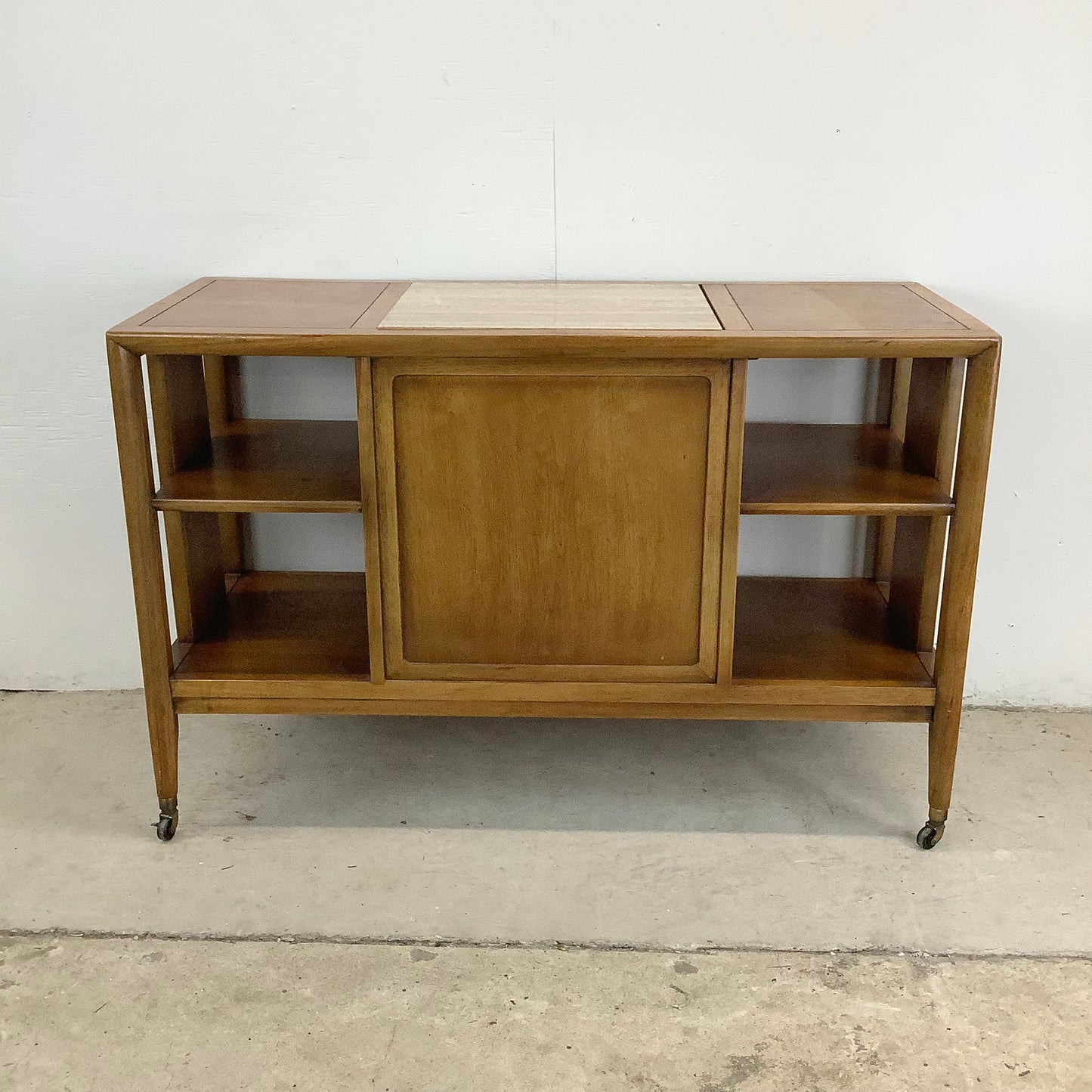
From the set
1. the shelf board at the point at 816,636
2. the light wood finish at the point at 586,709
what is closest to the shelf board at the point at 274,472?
the light wood finish at the point at 586,709

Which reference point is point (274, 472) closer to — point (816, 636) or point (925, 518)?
point (816, 636)

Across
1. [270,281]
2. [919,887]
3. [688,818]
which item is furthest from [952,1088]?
[270,281]

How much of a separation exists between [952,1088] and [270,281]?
2.04 meters

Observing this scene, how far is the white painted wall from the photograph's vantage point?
241 cm

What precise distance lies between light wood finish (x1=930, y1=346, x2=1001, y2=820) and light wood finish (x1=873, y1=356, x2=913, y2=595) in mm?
392

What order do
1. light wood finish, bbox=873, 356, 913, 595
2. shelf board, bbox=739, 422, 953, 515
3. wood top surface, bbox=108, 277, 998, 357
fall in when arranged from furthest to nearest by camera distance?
light wood finish, bbox=873, 356, 913, 595 → shelf board, bbox=739, 422, 953, 515 → wood top surface, bbox=108, 277, 998, 357

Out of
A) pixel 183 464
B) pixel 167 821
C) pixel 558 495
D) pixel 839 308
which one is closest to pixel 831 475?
pixel 839 308

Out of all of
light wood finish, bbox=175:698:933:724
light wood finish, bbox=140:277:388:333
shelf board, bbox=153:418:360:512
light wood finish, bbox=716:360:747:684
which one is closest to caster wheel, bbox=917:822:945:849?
light wood finish, bbox=175:698:933:724

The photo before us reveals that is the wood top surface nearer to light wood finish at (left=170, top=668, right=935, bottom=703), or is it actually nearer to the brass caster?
light wood finish at (left=170, top=668, right=935, bottom=703)

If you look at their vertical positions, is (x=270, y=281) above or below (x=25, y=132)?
below

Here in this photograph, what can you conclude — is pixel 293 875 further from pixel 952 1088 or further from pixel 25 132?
pixel 25 132

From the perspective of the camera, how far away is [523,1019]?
6.20 feet

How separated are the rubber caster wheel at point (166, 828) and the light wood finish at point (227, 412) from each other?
2.13ft

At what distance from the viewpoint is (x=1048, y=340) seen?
2.59 metres
